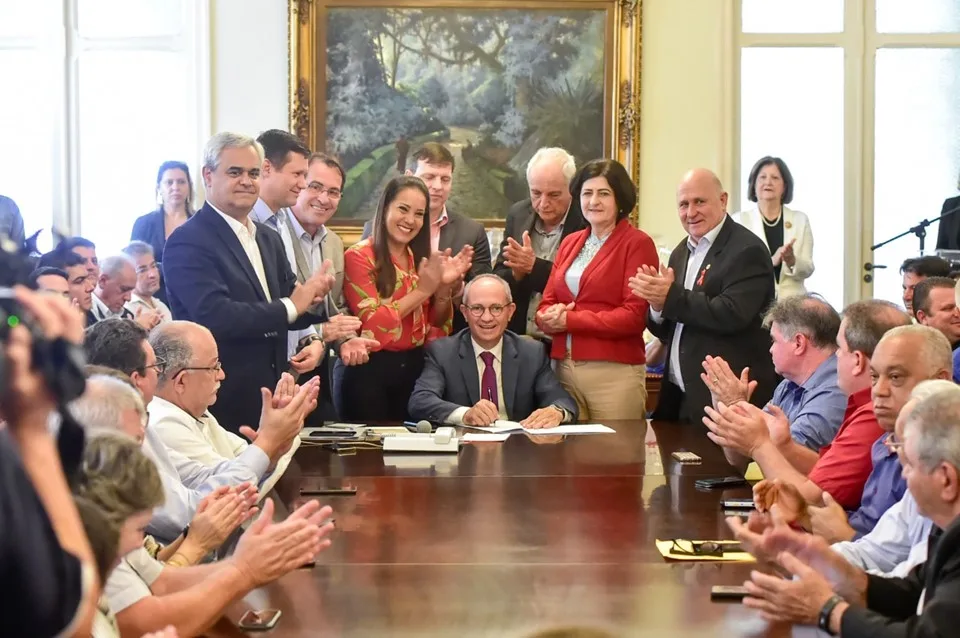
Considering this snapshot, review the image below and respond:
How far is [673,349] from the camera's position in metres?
4.92

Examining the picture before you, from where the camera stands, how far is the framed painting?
785 centimetres

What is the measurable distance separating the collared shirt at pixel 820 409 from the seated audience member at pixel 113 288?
2.63 meters

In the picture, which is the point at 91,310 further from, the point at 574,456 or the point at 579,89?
the point at 579,89

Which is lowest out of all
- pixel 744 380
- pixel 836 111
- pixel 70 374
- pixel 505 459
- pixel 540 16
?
pixel 505 459

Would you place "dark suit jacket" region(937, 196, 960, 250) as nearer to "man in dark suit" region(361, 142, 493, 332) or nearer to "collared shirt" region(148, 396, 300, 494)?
"man in dark suit" region(361, 142, 493, 332)

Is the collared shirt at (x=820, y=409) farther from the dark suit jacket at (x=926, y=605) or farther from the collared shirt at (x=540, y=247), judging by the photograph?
the collared shirt at (x=540, y=247)

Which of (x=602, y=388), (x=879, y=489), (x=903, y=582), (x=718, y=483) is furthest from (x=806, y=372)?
(x=903, y=582)

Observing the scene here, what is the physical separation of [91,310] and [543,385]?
184 centimetres

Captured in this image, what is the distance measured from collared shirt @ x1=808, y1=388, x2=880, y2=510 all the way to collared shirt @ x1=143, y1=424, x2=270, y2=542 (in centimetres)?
153

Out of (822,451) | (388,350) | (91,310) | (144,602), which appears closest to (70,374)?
(144,602)

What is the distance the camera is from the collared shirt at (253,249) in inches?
159

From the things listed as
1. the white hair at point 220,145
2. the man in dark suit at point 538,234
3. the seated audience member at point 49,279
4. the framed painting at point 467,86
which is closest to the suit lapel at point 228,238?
the white hair at point 220,145

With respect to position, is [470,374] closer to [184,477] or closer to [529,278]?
[529,278]

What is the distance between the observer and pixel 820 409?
11.6ft
